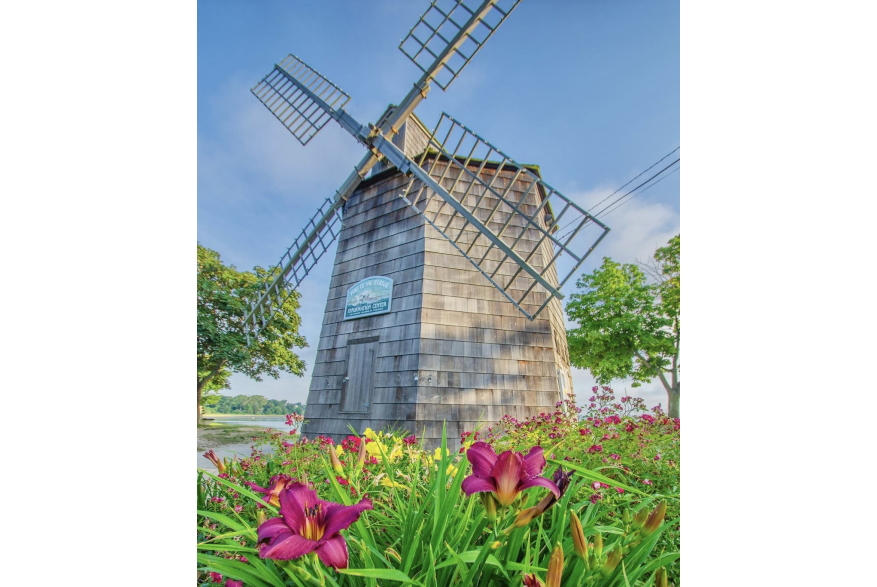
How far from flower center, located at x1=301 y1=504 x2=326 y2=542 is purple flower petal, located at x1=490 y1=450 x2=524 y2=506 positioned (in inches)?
12.1

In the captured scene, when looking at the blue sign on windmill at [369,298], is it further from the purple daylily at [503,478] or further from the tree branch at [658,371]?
the tree branch at [658,371]

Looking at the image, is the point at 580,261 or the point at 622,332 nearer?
the point at 580,261

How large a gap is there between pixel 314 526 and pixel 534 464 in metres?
0.42

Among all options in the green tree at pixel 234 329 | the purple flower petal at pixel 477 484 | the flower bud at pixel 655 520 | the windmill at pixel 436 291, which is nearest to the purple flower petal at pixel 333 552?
the purple flower petal at pixel 477 484

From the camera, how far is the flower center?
0.68m

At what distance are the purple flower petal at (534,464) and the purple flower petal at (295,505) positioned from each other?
1.29ft

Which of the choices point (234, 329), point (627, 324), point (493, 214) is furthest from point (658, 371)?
point (234, 329)

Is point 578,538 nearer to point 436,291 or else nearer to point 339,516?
point 339,516
